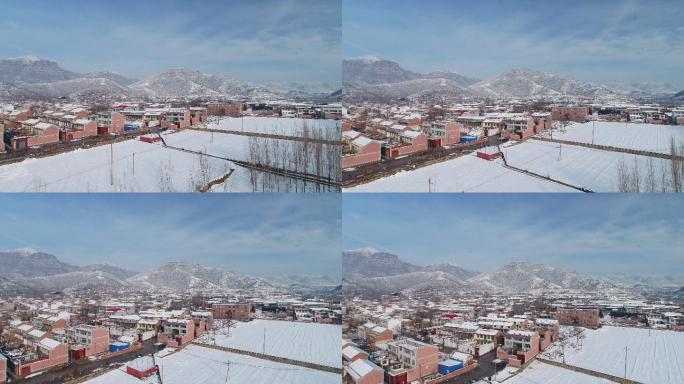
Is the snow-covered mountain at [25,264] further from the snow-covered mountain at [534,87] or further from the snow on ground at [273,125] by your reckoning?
the snow-covered mountain at [534,87]

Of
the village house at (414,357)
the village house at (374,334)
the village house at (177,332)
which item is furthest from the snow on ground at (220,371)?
the village house at (414,357)

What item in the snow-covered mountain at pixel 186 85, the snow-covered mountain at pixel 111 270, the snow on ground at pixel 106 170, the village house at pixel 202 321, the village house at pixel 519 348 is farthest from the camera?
the village house at pixel 202 321

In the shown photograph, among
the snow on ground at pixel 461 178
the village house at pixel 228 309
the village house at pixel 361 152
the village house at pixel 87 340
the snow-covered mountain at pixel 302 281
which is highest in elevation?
the village house at pixel 361 152

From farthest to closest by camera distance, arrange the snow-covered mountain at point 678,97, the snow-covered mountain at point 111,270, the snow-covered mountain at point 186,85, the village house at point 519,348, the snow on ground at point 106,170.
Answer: the snow-covered mountain at point 111,270, the village house at point 519,348, the snow-covered mountain at point 186,85, the snow-covered mountain at point 678,97, the snow on ground at point 106,170

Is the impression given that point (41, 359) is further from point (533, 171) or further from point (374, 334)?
point (533, 171)

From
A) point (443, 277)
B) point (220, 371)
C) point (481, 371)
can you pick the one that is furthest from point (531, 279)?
point (220, 371)
